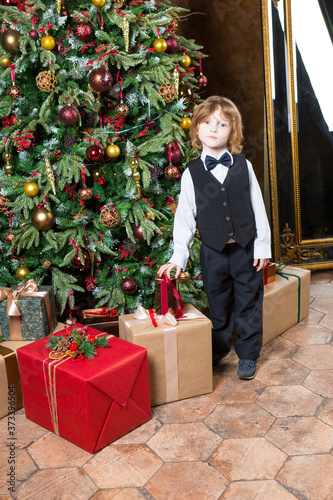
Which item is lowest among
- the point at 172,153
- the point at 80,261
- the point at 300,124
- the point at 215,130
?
the point at 80,261

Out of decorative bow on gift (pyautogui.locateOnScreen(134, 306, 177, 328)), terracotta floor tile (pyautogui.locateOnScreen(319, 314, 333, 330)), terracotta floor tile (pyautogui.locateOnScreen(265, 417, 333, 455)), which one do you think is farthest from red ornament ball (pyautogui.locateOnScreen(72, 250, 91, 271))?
terracotta floor tile (pyautogui.locateOnScreen(319, 314, 333, 330))

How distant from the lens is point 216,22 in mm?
3844

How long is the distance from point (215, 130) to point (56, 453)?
64.6 inches

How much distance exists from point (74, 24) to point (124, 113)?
0.55 meters

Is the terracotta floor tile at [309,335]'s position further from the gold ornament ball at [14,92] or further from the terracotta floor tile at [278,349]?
the gold ornament ball at [14,92]

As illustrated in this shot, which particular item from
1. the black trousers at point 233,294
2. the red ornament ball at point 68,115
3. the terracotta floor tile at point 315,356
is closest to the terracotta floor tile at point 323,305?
the terracotta floor tile at point 315,356

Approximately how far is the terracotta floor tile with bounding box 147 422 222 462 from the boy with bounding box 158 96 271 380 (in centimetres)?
51

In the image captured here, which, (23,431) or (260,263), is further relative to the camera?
(260,263)

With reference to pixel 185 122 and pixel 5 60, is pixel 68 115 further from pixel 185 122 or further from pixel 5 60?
pixel 185 122

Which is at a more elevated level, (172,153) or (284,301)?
(172,153)

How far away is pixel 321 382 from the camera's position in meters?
2.42

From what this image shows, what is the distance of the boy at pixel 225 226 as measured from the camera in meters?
2.26

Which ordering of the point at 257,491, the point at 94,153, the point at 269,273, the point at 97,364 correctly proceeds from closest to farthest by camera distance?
the point at 257,491 < the point at 97,364 < the point at 94,153 < the point at 269,273

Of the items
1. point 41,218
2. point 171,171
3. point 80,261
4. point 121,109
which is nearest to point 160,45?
point 121,109
